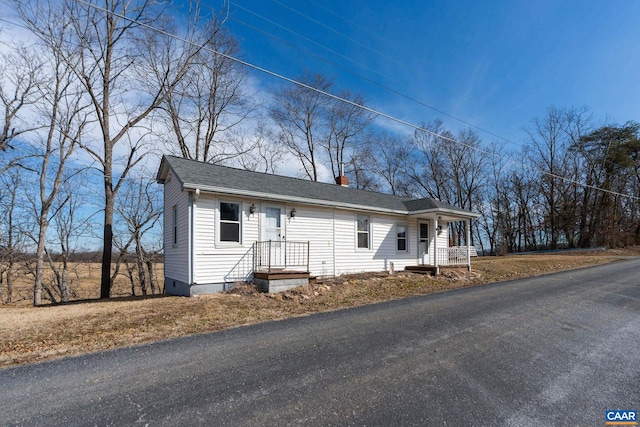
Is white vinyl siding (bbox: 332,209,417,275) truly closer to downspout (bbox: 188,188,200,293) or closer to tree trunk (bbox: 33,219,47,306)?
downspout (bbox: 188,188,200,293)

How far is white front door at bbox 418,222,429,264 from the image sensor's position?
14.5 metres

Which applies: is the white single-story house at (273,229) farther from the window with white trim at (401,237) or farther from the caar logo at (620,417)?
the caar logo at (620,417)

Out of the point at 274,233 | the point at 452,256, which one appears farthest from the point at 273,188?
the point at 452,256

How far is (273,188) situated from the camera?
10672 millimetres

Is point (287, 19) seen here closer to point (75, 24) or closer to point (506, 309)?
point (506, 309)

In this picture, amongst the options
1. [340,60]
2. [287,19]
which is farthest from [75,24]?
[340,60]

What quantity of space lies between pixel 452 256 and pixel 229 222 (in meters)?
10.3

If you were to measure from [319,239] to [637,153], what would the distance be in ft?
125

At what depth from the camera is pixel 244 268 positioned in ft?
31.3

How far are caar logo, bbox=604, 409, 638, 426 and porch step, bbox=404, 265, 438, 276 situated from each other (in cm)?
1014

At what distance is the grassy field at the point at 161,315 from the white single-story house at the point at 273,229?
0.86 metres

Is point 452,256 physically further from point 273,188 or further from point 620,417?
point 620,417

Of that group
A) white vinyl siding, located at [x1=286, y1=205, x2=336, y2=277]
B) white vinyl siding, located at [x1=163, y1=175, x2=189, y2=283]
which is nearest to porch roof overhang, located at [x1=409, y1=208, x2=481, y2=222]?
white vinyl siding, located at [x1=286, y1=205, x2=336, y2=277]

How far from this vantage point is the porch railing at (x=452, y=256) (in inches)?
565
